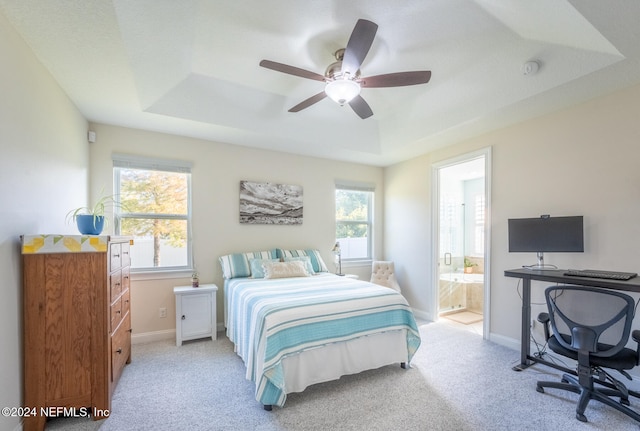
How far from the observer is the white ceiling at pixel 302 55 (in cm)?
195

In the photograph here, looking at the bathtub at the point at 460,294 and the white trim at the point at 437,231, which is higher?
the white trim at the point at 437,231

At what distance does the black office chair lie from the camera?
1.98 meters

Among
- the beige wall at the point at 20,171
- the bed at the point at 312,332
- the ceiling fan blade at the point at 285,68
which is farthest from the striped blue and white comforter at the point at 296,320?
the ceiling fan blade at the point at 285,68

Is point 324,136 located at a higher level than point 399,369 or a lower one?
higher

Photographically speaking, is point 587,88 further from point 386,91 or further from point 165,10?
point 165,10

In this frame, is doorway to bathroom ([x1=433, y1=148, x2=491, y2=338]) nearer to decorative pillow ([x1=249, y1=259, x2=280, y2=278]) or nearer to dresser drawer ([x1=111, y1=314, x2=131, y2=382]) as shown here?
decorative pillow ([x1=249, y1=259, x2=280, y2=278])

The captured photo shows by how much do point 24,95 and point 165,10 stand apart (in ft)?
3.67

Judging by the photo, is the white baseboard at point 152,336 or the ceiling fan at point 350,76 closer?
the ceiling fan at point 350,76

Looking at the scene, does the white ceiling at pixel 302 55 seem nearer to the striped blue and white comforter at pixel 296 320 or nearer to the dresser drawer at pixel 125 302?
the dresser drawer at pixel 125 302

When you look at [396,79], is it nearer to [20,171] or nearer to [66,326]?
[20,171]

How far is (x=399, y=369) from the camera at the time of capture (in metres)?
2.83

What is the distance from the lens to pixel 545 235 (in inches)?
113

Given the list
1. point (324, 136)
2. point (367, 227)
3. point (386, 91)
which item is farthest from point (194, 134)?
point (367, 227)

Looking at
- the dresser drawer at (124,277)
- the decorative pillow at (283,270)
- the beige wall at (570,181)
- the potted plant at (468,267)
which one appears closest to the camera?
the beige wall at (570,181)
